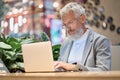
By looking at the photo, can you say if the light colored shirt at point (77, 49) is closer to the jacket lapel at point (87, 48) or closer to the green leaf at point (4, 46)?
the jacket lapel at point (87, 48)

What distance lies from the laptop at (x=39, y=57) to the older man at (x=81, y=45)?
1.19 ft

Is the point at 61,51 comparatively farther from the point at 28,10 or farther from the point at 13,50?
the point at 28,10

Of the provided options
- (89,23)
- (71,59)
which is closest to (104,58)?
(71,59)

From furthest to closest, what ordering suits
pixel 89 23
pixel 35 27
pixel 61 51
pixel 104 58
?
pixel 35 27, pixel 89 23, pixel 61 51, pixel 104 58

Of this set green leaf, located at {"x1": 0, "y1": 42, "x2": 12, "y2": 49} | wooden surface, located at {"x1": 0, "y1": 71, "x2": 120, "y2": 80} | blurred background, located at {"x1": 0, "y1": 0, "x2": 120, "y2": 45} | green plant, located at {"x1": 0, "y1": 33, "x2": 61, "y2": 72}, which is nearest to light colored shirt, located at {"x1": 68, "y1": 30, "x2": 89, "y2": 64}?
green plant, located at {"x1": 0, "y1": 33, "x2": 61, "y2": 72}

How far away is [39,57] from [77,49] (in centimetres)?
77

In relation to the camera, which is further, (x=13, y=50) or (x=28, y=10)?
(x=28, y=10)

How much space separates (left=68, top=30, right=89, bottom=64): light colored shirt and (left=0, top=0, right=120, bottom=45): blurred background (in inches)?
124

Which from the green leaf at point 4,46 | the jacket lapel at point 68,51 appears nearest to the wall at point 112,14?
the jacket lapel at point 68,51

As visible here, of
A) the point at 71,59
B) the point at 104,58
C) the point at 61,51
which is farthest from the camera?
the point at 61,51

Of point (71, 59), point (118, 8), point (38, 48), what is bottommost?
point (71, 59)

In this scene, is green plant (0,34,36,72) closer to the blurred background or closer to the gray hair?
the gray hair

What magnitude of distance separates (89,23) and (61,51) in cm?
311

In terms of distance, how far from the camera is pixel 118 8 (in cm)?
562
